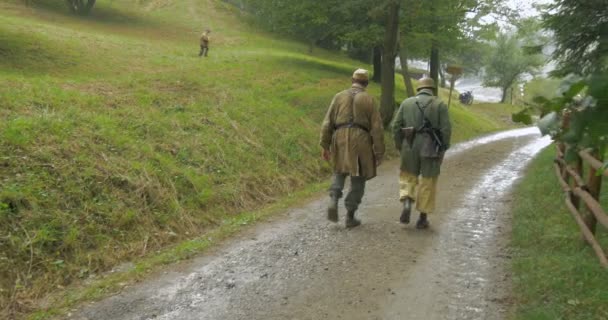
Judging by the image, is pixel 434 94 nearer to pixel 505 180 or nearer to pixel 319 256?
pixel 319 256

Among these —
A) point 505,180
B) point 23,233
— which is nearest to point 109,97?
point 23,233

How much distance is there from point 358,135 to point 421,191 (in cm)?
124

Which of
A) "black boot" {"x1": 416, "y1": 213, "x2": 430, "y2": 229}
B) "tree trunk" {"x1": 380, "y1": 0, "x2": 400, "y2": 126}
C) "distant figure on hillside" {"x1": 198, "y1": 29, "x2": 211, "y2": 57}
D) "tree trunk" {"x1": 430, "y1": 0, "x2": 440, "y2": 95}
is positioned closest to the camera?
"black boot" {"x1": 416, "y1": 213, "x2": 430, "y2": 229}

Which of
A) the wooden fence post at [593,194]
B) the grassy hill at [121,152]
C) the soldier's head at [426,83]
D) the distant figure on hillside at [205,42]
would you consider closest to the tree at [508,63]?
the distant figure on hillside at [205,42]

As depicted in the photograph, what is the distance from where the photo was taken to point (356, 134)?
25.0ft

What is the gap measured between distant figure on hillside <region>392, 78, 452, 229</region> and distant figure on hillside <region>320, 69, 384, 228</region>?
42 cm

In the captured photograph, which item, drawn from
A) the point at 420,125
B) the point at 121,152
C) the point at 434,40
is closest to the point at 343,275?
the point at 420,125

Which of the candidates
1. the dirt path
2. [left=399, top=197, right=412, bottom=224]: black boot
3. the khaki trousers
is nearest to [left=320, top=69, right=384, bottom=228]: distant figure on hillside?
the khaki trousers

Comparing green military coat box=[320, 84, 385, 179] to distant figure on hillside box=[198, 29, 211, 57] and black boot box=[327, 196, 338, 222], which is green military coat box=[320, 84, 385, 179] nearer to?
black boot box=[327, 196, 338, 222]

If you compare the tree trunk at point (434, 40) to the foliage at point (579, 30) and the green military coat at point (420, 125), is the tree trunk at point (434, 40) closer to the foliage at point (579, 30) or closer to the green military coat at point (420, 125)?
the foliage at point (579, 30)

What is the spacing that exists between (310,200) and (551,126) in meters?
8.67

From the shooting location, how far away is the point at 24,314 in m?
5.30

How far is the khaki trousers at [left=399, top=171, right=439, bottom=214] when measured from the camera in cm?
769

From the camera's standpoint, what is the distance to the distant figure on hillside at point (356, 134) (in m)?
7.61
